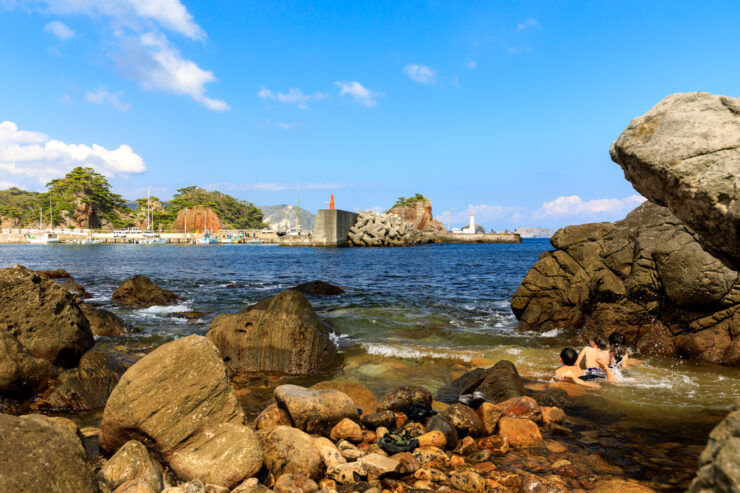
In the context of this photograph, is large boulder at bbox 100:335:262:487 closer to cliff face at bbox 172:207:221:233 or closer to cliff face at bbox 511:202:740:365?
cliff face at bbox 511:202:740:365

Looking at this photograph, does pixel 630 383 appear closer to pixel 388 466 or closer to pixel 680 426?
pixel 680 426

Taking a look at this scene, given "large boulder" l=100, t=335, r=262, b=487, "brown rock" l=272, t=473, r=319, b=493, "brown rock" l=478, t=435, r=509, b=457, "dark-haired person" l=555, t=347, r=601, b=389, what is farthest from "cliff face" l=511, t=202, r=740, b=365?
"large boulder" l=100, t=335, r=262, b=487

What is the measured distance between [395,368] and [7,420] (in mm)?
7707

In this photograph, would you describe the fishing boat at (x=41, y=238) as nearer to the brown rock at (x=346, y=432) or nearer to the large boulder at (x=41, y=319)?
the large boulder at (x=41, y=319)

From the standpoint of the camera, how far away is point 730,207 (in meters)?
3.62

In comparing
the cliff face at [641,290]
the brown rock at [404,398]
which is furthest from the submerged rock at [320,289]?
the brown rock at [404,398]

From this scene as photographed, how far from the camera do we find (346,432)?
18.4ft

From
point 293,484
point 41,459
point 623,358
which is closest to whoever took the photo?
point 41,459

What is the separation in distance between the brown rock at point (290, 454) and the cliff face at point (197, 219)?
14742 centimetres

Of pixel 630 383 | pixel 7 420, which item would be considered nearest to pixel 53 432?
pixel 7 420

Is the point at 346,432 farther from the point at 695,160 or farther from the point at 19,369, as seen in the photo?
Result: the point at 19,369

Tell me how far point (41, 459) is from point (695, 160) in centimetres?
585

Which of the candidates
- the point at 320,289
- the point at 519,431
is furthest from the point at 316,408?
the point at 320,289

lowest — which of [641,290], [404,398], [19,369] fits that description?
[404,398]
